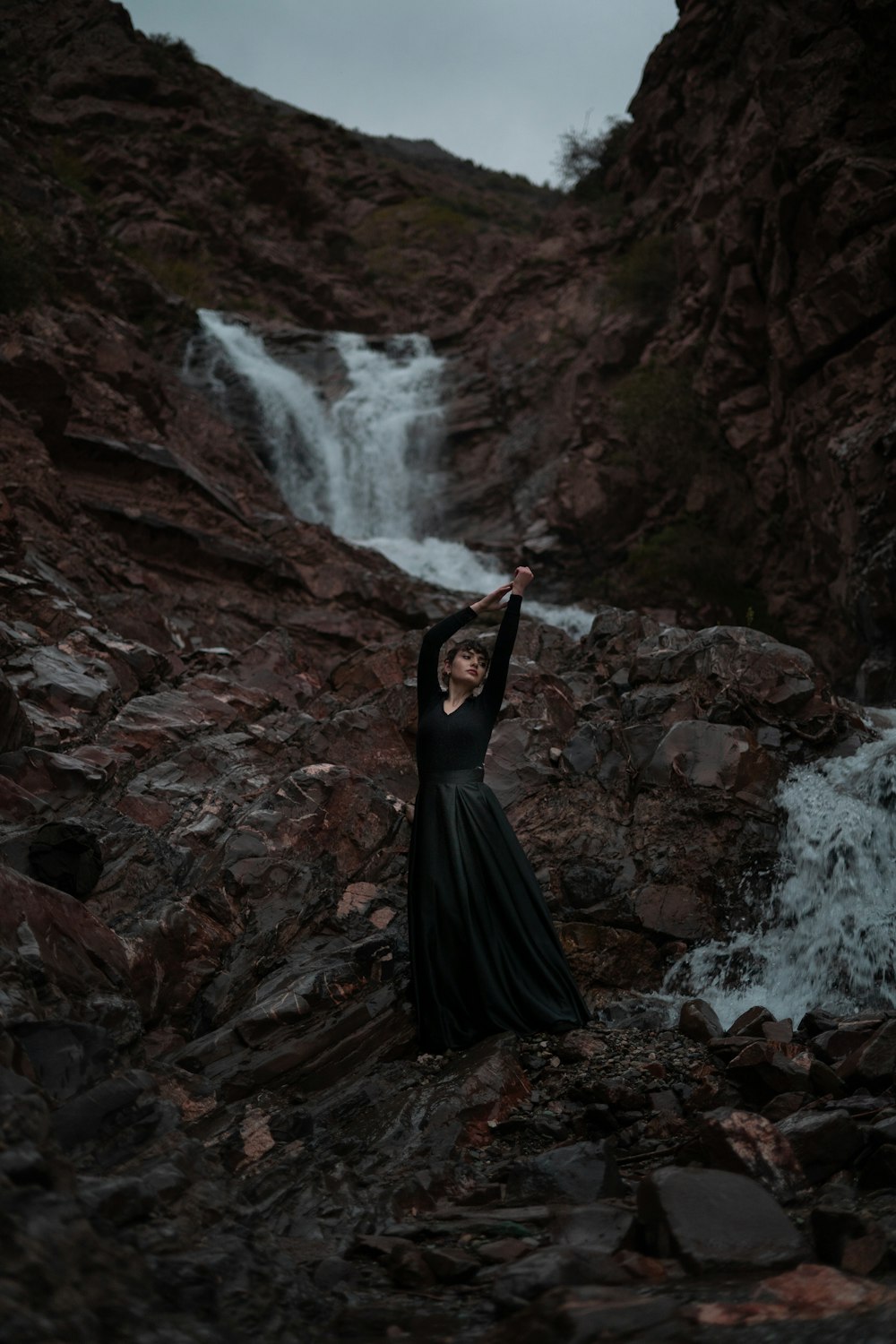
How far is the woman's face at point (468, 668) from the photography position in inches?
193

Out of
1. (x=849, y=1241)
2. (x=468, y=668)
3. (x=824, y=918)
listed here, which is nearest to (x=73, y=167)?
(x=468, y=668)

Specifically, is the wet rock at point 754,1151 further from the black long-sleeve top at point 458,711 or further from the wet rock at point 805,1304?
the black long-sleeve top at point 458,711

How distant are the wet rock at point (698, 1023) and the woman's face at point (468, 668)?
77.5 inches

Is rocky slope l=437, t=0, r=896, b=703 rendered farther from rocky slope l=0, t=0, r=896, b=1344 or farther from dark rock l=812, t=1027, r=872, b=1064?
dark rock l=812, t=1027, r=872, b=1064

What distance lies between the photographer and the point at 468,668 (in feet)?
16.1

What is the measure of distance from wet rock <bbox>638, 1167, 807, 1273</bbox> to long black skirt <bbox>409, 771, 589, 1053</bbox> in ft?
6.17

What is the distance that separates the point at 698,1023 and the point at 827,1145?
5.33 feet

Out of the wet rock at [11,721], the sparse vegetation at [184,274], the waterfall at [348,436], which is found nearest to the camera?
the wet rock at [11,721]

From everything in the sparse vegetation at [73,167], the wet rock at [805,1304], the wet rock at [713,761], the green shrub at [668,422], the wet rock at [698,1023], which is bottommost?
the wet rock at [698,1023]

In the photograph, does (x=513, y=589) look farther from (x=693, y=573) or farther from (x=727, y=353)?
(x=727, y=353)

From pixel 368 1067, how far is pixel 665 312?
20.2 metres

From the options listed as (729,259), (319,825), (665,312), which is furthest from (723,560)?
(319,825)

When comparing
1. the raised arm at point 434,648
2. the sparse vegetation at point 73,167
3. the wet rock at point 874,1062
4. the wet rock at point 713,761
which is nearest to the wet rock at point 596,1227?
the wet rock at point 874,1062

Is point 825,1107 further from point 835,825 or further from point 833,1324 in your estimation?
point 835,825
